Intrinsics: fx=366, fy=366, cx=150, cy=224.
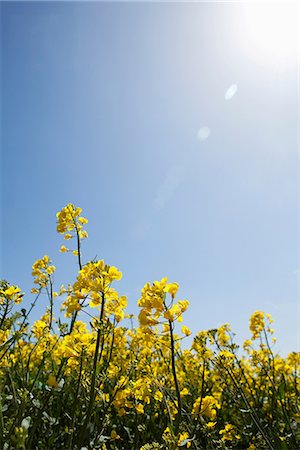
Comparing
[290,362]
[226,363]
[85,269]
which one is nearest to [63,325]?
[85,269]

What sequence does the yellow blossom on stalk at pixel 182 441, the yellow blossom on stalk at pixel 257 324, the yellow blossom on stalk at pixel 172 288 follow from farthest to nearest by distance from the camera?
the yellow blossom on stalk at pixel 257 324 → the yellow blossom on stalk at pixel 172 288 → the yellow blossom on stalk at pixel 182 441

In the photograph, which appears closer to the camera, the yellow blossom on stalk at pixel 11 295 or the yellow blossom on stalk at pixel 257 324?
the yellow blossom on stalk at pixel 11 295

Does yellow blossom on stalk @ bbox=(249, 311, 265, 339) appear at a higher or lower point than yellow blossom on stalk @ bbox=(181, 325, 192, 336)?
higher

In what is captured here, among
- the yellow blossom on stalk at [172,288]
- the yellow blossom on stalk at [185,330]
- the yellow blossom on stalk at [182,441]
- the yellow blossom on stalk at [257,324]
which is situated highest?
the yellow blossom on stalk at [257,324]

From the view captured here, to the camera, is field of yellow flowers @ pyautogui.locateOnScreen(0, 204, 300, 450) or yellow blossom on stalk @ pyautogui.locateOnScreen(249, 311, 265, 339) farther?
yellow blossom on stalk @ pyautogui.locateOnScreen(249, 311, 265, 339)

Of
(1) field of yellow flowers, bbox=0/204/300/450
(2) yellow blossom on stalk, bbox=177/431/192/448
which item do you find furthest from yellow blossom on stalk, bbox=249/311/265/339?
Result: (2) yellow blossom on stalk, bbox=177/431/192/448

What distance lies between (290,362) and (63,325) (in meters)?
4.91

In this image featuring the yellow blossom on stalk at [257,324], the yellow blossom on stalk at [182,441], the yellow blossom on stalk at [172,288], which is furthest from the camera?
the yellow blossom on stalk at [257,324]

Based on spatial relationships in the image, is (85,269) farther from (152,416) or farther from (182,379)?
(182,379)

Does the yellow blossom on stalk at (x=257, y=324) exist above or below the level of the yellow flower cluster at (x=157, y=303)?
above

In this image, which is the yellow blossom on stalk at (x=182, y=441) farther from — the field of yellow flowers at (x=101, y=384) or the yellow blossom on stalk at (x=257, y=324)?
the yellow blossom on stalk at (x=257, y=324)

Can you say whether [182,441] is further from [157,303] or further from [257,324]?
[257,324]

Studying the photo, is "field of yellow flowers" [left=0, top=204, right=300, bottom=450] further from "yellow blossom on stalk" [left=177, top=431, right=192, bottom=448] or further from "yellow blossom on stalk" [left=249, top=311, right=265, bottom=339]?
"yellow blossom on stalk" [left=249, top=311, right=265, bottom=339]

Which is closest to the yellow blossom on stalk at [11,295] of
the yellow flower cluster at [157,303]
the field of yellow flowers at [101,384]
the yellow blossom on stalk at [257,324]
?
the field of yellow flowers at [101,384]
